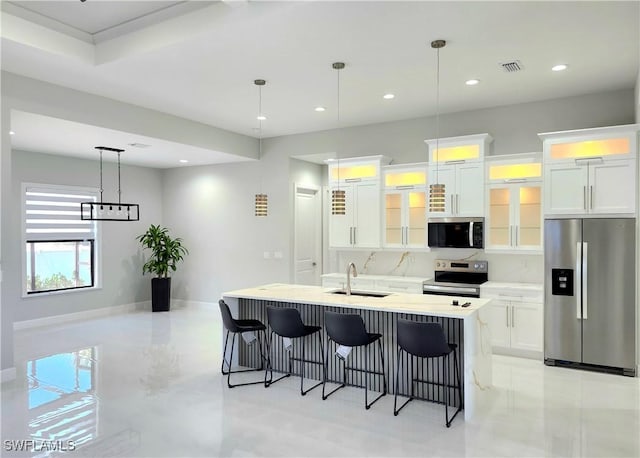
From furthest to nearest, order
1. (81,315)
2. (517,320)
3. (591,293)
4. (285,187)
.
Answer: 1. (81,315)
2. (285,187)
3. (517,320)
4. (591,293)

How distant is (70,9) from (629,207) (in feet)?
18.8

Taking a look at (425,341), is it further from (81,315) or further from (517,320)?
(81,315)

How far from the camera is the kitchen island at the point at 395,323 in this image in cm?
378

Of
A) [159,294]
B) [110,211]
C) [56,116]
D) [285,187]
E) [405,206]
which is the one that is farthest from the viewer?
→ [159,294]

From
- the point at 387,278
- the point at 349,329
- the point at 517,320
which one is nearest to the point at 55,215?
the point at 387,278

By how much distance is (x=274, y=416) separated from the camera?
3787 millimetres

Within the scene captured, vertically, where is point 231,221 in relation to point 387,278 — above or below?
above

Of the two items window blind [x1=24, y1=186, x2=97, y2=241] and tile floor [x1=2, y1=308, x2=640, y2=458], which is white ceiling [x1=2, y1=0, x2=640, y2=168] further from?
tile floor [x1=2, y1=308, x2=640, y2=458]

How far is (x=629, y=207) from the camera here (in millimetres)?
4801

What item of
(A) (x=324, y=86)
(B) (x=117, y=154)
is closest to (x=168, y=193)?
(B) (x=117, y=154)

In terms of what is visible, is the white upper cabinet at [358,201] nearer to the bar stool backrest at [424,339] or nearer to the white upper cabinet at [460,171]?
the white upper cabinet at [460,171]

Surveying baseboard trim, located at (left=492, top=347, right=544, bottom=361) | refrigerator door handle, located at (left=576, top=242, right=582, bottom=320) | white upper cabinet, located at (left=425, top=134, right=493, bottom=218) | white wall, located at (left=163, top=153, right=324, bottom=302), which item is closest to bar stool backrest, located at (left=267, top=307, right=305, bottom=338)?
white upper cabinet, located at (left=425, top=134, right=493, bottom=218)

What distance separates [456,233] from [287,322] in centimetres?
282

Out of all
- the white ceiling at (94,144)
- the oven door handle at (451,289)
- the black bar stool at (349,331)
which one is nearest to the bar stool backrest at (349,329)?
the black bar stool at (349,331)
